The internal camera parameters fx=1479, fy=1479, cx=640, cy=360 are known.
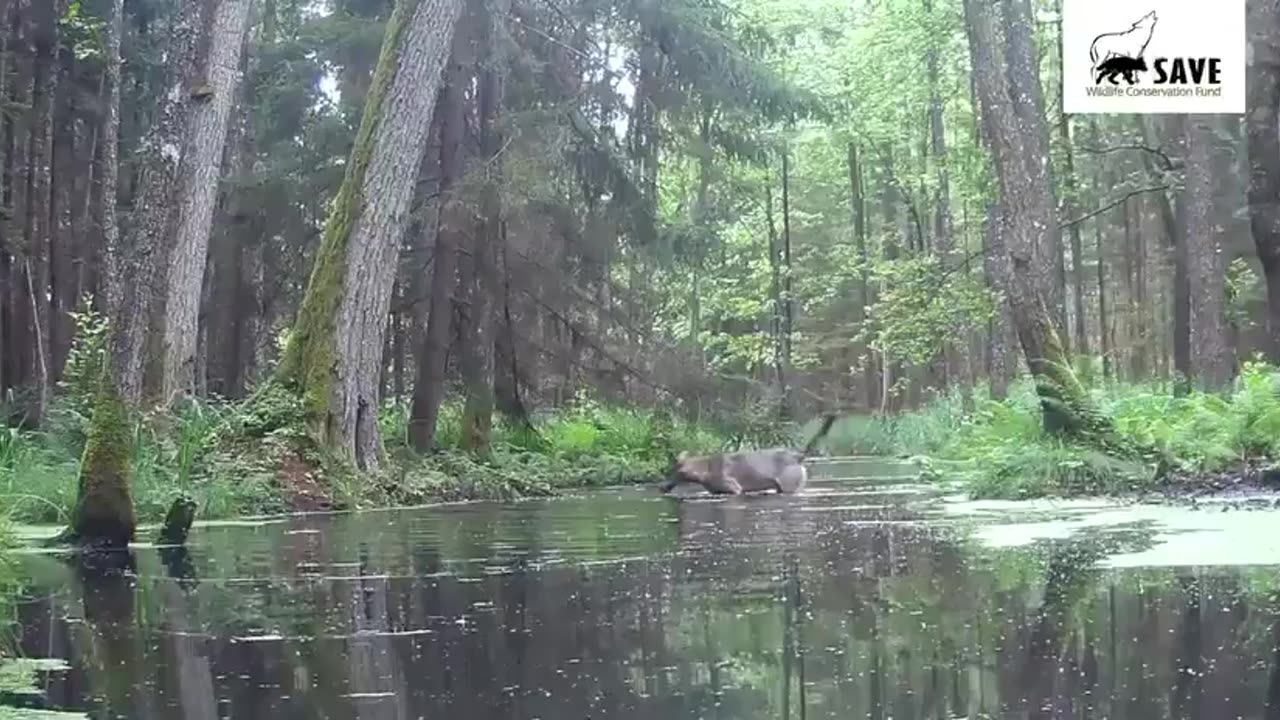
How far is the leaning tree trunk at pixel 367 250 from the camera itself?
36.7 ft

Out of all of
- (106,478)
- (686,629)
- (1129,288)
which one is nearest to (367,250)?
(106,478)

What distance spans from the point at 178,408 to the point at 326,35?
5.66 m

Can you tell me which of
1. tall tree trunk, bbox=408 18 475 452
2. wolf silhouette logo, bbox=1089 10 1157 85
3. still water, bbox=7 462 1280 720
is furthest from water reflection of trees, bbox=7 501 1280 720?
tall tree trunk, bbox=408 18 475 452

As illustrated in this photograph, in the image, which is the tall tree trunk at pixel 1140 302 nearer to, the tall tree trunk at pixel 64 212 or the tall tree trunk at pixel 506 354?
the tall tree trunk at pixel 506 354

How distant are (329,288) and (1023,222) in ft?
17.3

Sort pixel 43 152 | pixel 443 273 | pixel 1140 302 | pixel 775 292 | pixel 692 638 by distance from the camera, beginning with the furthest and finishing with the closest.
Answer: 1. pixel 775 292
2. pixel 1140 302
3. pixel 43 152
4. pixel 443 273
5. pixel 692 638

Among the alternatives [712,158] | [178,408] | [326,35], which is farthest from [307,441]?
[712,158]

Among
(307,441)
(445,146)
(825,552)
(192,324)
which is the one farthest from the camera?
(445,146)

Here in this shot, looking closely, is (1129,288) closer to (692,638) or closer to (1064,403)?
(1064,403)

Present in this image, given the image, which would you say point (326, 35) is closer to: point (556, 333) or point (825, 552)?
point (556, 333)

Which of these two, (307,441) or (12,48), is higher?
(12,48)

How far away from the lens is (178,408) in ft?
36.9

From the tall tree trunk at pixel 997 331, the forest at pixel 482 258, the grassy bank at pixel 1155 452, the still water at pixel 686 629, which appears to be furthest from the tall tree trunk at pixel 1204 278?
the still water at pixel 686 629

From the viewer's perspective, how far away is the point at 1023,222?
11047 mm
